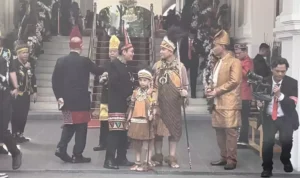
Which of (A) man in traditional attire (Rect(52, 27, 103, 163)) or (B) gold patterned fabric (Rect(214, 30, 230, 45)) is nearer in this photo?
(B) gold patterned fabric (Rect(214, 30, 230, 45))

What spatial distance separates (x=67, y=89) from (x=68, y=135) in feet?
2.47

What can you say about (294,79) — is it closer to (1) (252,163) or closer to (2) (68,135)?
(1) (252,163)

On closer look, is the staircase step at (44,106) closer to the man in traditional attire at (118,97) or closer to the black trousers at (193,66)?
the black trousers at (193,66)

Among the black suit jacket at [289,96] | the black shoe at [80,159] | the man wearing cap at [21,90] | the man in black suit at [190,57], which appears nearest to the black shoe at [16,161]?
the black shoe at [80,159]

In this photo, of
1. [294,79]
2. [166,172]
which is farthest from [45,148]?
[294,79]

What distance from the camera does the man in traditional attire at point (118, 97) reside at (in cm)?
838

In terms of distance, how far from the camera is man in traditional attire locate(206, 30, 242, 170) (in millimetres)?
8422

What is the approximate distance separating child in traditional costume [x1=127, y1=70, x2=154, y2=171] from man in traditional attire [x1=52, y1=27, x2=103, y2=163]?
3.03 ft

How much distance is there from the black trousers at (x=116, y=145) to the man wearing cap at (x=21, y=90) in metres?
2.66

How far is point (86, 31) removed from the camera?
22.4 m

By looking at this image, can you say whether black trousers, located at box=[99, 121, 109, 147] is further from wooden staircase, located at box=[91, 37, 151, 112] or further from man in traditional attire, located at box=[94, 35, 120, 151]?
wooden staircase, located at box=[91, 37, 151, 112]

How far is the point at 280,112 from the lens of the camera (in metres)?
8.16

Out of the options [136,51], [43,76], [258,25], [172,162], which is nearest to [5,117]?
[172,162]

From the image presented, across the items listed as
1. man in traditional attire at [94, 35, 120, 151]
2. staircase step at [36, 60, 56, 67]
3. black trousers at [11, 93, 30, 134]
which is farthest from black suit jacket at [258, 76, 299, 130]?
staircase step at [36, 60, 56, 67]
